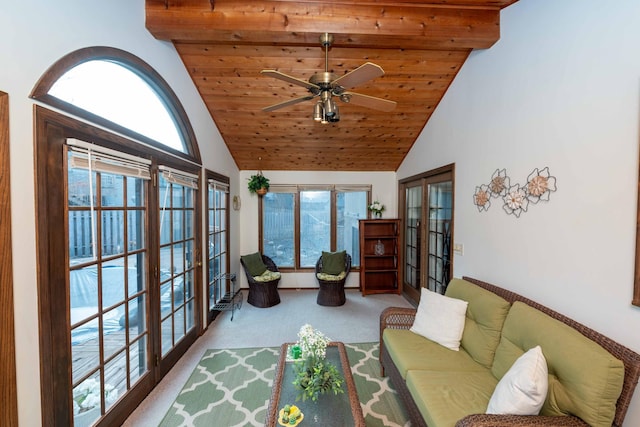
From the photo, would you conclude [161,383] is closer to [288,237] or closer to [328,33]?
[288,237]

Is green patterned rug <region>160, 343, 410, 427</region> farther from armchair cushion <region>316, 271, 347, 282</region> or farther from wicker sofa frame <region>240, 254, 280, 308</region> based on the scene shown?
armchair cushion <region>316, 271, 347, 282</region>

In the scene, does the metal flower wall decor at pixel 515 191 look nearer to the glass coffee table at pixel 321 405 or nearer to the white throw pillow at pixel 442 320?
the white throw pillow at pixel 442 320

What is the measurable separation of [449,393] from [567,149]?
173 cm

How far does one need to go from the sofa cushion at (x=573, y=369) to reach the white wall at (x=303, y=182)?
3.57m

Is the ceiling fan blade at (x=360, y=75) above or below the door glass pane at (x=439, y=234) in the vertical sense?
above

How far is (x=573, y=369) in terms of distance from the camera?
1280mm

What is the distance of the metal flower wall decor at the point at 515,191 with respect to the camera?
73.2 inches

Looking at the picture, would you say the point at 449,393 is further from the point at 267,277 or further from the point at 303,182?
the point at 303,182

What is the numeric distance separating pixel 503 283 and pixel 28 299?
3.21 m

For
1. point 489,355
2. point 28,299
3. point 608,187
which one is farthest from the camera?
point 489,355

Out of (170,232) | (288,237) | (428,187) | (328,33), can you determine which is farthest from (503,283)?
(288,237)

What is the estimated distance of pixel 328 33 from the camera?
2285mm

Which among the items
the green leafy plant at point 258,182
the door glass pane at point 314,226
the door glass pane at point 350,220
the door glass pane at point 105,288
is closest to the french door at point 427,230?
the door glass pane at point 350,220

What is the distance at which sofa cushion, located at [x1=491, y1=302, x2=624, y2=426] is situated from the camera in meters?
1.19
